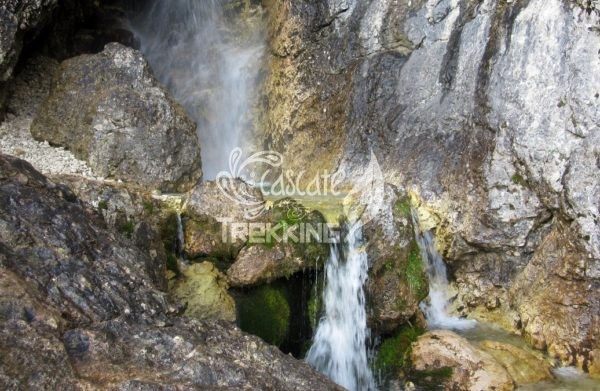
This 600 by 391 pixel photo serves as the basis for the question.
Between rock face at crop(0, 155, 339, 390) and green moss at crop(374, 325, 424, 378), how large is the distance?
3.61m

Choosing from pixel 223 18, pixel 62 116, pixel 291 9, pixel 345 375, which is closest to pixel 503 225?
pixel 345 375

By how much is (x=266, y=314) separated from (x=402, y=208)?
277cm

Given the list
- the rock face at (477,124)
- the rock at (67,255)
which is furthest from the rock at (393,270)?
the rock at (67,255)

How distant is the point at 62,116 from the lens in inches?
394

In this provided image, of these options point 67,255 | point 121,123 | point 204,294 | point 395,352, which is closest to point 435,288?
point 395,352

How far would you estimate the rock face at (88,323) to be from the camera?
314 cm

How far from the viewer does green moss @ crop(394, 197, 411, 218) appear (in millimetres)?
8078

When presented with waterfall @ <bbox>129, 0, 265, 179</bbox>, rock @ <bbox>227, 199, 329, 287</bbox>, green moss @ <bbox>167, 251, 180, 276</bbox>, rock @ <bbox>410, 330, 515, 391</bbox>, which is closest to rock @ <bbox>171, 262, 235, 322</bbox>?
green moss @ <bbox>167, 251, 180, 276</bbox>

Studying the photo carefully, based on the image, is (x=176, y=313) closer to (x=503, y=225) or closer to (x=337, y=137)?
(x=503, y=225)

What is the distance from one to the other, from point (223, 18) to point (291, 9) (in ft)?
9.04

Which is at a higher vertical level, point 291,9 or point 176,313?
point 291,9

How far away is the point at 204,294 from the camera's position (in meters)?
6.67

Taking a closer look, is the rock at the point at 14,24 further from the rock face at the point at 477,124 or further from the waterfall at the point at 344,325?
the waterfall at the point at 344,325

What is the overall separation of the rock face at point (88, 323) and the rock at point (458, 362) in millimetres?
3513
